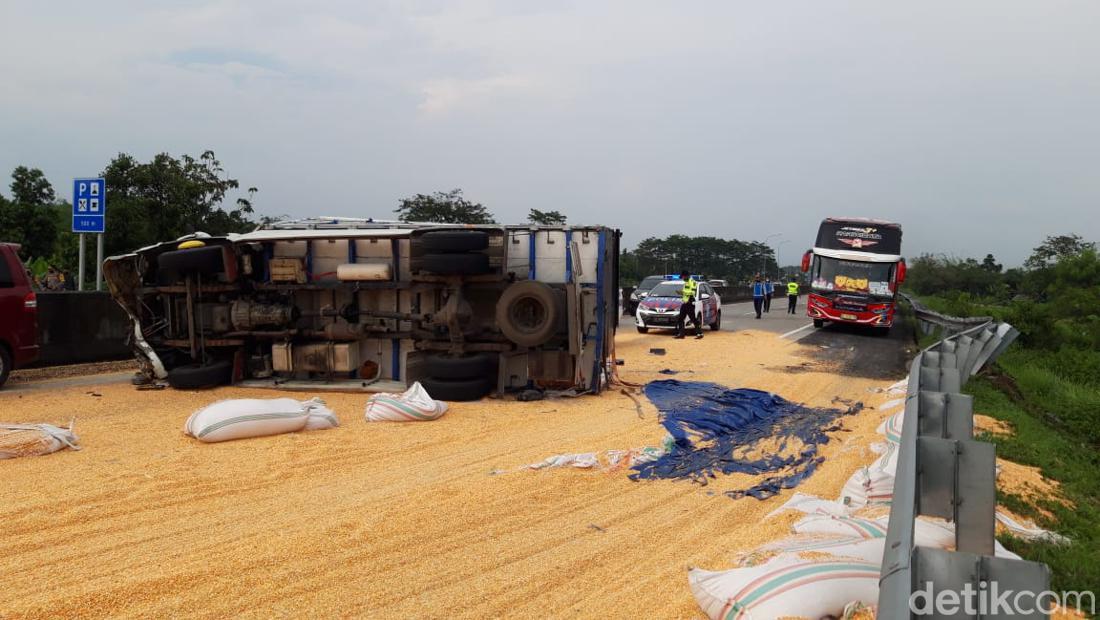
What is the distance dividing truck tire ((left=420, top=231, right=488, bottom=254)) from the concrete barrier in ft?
19.0

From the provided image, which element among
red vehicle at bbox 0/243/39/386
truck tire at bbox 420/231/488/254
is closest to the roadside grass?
truck tire at bbox 420/231/488/254

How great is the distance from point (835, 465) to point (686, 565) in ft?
9.65

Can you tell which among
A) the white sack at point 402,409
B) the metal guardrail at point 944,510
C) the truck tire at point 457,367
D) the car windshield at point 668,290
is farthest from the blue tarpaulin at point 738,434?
the car windshield at point 668,290

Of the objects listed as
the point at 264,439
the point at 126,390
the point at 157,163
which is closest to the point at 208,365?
the point at 126,390

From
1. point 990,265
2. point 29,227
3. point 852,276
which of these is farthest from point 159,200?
point 990,265

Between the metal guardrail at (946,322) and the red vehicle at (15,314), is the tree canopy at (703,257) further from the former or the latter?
the red vehicle at (15,314)

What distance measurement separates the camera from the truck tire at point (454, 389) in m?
9.50

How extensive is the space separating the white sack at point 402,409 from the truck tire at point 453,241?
7.48 feet

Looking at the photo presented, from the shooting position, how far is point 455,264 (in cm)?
970

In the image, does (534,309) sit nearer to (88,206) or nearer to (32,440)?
(32,440)

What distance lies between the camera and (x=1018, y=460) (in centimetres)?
663

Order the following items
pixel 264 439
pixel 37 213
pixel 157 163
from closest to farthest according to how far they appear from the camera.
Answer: pixel 264 439 < pixel 157 163 < pixel 37 213

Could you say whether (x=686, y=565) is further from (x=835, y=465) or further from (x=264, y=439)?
(x=264, y=439)

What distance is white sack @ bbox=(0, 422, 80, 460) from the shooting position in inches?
249
